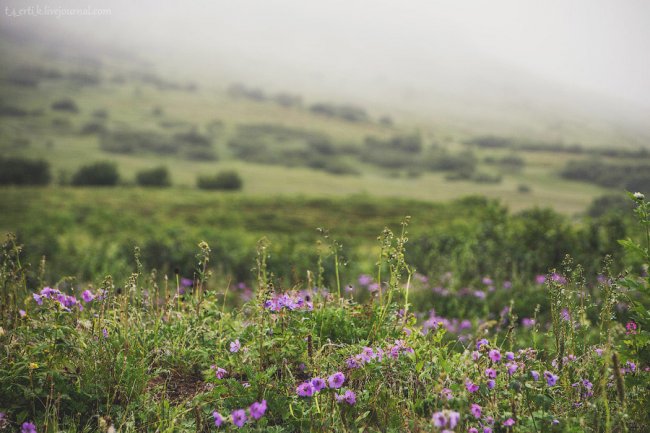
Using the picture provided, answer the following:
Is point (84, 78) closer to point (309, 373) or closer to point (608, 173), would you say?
point (608, 173)

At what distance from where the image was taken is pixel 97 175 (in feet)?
107

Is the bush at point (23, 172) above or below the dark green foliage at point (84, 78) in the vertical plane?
below

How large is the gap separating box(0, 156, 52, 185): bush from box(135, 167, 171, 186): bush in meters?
5.81

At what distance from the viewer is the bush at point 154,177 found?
111 ft

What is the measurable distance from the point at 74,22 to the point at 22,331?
203509mm

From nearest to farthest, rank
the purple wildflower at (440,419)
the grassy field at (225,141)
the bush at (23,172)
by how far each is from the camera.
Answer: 1. the purple wildflower at (440,419)
2. the bush at (23,172)
3. the grassy field at (225,141)

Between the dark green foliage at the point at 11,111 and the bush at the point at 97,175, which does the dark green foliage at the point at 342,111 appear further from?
the bush at the point at 97,175

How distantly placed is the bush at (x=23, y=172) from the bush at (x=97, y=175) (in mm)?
2065

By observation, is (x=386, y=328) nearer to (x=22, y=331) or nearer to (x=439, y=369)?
(x=439, y=369)

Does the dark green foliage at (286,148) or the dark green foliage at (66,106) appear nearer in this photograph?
the dark green foliage at (286,148)

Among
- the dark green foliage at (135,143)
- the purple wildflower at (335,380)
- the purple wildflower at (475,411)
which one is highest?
the purple wildflower at (335,380)

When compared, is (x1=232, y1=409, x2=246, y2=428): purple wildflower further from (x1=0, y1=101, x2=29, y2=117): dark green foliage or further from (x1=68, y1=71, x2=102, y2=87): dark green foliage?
(x1=68, y1=71, x2=102, y2=87): dark green foliage

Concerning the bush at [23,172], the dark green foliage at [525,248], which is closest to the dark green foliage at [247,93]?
the bush at [23,172]

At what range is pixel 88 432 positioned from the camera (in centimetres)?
260
